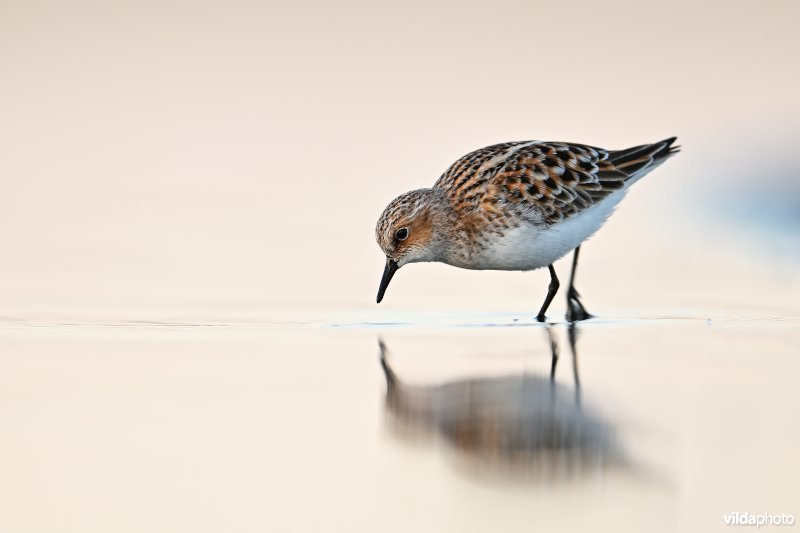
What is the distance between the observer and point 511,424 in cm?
446

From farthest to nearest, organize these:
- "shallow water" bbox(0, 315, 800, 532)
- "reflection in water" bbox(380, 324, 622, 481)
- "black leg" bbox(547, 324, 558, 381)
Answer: "black leg" bbox(547, 324, 558, 381), "reflection in water" bbox(380, 324, 622, 481), "shallow water" bbox(0, 315, 800, 532)

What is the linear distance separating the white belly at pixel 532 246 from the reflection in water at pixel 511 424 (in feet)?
6.55

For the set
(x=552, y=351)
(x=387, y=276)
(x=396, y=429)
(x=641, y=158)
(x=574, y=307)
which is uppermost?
(x=641, y=158)

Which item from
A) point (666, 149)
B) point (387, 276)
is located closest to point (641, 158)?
point (666, 149)

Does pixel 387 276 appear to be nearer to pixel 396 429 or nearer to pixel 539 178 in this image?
pixel 539 178

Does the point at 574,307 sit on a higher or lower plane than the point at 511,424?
higher

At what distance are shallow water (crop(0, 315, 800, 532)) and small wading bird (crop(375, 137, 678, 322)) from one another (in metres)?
1.04

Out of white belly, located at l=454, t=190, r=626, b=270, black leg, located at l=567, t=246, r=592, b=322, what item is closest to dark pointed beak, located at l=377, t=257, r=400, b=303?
white belly, located at l=454, t=190, r=626, b=270

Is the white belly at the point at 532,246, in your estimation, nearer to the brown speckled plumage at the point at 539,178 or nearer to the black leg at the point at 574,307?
the brown speckled plumage at the point at 539,178

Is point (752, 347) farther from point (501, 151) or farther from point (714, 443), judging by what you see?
point (501, 151)

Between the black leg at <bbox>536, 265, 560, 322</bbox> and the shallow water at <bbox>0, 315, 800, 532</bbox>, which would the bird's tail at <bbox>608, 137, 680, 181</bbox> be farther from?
the shallow water at <bbox>0, 315, 800, 532</bbox>

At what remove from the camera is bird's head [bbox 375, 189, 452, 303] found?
757 centimetres

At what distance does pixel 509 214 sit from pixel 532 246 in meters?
0.24

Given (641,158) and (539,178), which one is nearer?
(539,178)
